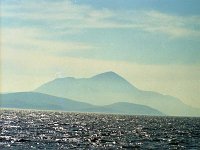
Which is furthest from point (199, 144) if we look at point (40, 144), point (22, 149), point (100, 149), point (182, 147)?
point (22, 149)

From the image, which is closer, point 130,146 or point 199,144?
point 130,146

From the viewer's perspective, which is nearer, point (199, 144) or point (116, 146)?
point (116, 146)

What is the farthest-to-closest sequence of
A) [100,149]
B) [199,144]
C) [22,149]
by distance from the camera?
[199,144], [100,149], [22,149]

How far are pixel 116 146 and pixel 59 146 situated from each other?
887 cm

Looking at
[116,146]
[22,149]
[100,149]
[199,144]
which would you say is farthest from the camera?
[199,144]

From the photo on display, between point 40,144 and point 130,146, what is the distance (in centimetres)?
1340

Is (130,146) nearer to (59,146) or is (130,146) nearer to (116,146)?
(116,146)

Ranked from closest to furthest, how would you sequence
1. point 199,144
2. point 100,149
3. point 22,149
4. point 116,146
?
point 22,149 → point 100,149 → point 116,146 → point 199,144

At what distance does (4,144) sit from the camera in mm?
65375

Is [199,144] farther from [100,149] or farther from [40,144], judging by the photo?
[40,144]

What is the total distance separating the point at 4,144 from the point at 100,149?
1349 cm

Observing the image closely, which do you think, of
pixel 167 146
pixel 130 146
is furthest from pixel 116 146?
pixel 167 146

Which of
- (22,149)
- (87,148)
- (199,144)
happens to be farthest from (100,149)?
(199,144)

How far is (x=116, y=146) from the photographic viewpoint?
2719 inches
